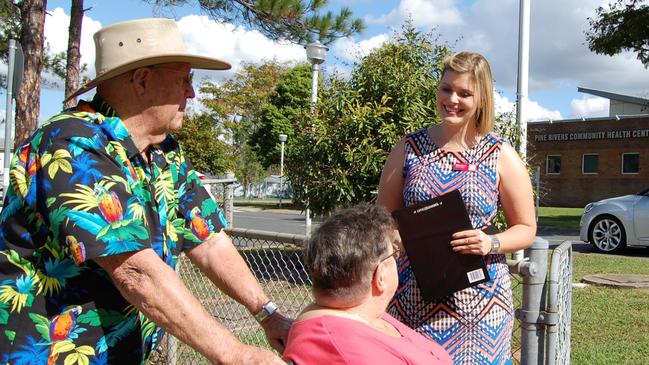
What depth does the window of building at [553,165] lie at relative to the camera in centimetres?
3884

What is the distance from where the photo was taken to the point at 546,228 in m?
21.0

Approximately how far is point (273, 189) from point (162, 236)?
232 ft

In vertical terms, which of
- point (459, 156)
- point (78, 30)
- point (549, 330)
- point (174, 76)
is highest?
point (78, 30)

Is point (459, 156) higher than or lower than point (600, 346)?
higher

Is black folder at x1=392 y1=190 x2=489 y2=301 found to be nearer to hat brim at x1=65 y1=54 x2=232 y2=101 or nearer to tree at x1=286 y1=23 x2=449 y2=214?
hat brim at x1=65 y1=54 x2=232 y2=101

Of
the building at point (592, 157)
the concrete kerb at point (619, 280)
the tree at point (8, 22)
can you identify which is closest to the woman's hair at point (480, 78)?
the concrete kerb at point (619, 280)

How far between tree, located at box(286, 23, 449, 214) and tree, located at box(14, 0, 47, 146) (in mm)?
3647

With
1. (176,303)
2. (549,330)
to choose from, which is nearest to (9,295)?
(176,303)

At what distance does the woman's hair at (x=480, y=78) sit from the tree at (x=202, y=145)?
106 feet

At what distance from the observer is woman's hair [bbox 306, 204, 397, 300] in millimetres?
1949

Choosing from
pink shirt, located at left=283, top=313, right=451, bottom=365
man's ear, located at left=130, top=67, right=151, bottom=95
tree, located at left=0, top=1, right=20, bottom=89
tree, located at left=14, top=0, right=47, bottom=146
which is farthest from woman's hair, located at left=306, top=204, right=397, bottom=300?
tree, located at left=0, top=1, right=20, bottom=89

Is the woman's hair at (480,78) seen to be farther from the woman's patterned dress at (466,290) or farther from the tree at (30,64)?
the tree at (30,64)

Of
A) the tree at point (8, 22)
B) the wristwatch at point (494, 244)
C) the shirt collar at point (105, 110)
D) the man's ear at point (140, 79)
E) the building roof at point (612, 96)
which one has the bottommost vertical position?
the wristwatch at point (494, 244)

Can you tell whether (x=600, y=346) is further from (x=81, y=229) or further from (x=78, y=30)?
(x=78, y=30)
